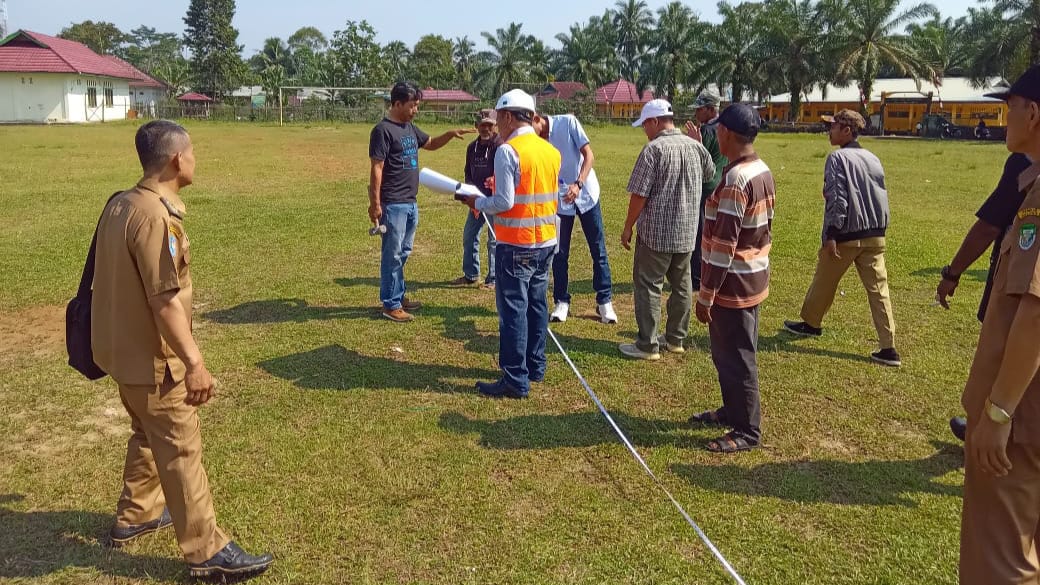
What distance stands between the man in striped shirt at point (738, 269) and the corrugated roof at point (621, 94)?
6505 cm

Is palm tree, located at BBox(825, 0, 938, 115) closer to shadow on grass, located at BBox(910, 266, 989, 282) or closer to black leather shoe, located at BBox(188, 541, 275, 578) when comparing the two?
shadow on grass, located at BBox(910, 266, 989, 282)

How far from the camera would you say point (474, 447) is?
4.73m

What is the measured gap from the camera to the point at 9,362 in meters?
6.11

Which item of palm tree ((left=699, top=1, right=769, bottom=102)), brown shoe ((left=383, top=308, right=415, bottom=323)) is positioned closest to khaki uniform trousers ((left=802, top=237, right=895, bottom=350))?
brown shoe ((left=383, top=308, right=415, bottom=323))

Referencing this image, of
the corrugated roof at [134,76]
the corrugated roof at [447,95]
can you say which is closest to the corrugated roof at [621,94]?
the corrugated roof at [447,95]

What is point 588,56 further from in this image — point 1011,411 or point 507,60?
point 1011,411

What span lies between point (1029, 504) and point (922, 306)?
19.6ft

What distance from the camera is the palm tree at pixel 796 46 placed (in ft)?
181

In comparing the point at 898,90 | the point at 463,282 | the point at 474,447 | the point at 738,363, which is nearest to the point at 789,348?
the point at 738,363

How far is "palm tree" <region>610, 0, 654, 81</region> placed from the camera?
73438 millimetres

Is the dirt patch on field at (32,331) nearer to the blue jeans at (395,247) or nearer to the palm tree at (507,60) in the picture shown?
the blue jeans at (395,247)

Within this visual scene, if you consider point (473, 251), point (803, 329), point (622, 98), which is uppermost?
point (622, 98)

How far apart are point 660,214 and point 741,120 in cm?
170

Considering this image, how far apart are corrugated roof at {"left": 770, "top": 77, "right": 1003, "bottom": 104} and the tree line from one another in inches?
44.3
